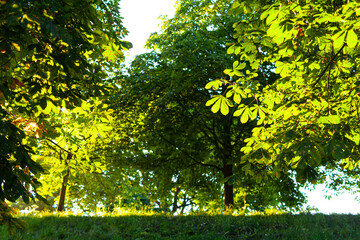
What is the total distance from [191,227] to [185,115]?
16.2 ft

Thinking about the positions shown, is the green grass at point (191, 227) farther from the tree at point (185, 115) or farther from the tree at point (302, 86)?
the tree at point (302, 86)

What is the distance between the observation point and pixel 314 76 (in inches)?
180

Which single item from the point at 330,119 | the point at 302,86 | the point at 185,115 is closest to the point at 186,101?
the point at 185,115

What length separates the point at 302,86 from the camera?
5.19 metres

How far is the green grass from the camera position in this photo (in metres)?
7.97

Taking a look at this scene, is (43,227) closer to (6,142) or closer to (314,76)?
(6,142)

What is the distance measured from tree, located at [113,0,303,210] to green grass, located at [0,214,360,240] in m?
2.37

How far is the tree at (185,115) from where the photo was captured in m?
10.6

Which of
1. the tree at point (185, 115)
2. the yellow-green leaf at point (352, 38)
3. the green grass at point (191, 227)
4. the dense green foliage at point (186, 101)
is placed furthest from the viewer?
the tree at point (185, 115)

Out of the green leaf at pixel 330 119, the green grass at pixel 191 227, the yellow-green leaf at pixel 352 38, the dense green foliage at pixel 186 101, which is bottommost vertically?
the green grass at pixel 191 227

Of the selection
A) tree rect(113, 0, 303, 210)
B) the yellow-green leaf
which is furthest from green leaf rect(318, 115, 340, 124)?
tree rect(113, 0, 303, 210)

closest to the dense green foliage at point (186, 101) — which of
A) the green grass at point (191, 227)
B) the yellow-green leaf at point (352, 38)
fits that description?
the yellow-green leaf at point (352, 38)

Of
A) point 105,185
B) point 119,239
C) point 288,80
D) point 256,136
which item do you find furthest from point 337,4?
point 105,185

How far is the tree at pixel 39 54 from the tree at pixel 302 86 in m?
2.08
